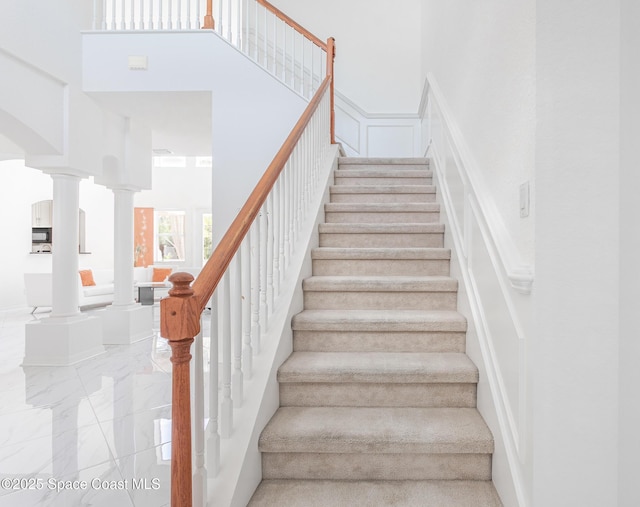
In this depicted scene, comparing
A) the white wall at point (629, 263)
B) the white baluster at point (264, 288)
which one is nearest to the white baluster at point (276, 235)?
the white baluster at point (264, 288)

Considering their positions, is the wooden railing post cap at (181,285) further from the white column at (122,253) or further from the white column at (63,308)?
the white column at (122,253)

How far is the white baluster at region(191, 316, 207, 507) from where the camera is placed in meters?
1.16

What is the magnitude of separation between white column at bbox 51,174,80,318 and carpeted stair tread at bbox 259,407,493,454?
125 inches

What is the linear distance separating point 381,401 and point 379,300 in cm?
65

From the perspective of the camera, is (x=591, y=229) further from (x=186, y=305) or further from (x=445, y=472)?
(x=186, y=305)

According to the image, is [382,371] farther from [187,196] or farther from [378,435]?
[187,196]

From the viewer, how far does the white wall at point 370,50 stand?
5.82 m

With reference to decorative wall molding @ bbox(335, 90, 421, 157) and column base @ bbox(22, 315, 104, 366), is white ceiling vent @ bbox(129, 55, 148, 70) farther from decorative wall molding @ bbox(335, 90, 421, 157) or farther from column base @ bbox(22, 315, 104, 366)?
decorative wall molding @ bbox(335, 90, 421, 157)

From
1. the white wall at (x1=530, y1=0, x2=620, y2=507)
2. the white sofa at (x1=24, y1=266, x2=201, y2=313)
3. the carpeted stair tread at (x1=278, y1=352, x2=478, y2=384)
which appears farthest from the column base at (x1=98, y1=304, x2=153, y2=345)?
the white wall at (x1=530, y1=0, x2=620, y2=507)

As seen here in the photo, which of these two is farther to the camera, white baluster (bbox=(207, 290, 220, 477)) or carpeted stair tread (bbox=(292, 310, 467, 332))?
carpeted stair tread (bbox=(292, 310, 467, 332))

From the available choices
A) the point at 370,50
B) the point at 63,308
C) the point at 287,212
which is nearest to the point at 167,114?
the point at 63,308

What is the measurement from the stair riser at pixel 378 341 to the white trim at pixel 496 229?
681mm

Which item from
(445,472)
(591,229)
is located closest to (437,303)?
(445,472)

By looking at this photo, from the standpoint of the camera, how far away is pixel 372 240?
2.81 metres
